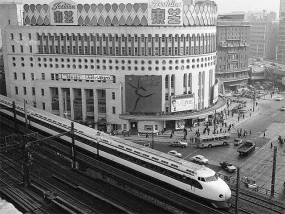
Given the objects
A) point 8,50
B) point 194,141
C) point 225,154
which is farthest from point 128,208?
point 8,50

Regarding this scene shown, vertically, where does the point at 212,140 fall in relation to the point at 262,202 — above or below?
below

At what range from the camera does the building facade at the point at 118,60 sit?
73562 mm

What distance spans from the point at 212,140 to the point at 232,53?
65165mm

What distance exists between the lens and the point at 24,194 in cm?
3862

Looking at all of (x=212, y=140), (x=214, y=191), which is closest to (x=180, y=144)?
(x=212, y=140)

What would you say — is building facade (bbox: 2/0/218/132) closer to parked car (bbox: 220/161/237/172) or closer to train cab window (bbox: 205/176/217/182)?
parked car (bbox: 220/161/237/172)

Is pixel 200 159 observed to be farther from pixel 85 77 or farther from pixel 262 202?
pixel 85 77

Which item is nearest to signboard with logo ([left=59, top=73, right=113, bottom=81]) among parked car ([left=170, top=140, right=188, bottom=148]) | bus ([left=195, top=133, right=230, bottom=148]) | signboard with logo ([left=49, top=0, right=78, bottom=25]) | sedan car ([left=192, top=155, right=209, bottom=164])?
signboard with logo ([left=49, top=0, right=78, bottom=25])

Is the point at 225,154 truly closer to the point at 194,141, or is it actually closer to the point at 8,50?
the point at 194,141

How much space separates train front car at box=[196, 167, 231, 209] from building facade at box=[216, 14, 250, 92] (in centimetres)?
8244

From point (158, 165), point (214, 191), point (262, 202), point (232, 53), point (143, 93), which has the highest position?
point (232, 53)

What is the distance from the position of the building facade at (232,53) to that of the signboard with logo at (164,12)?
48.8 meters

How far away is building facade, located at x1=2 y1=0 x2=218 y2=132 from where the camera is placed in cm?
7356

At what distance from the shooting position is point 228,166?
5312cm
